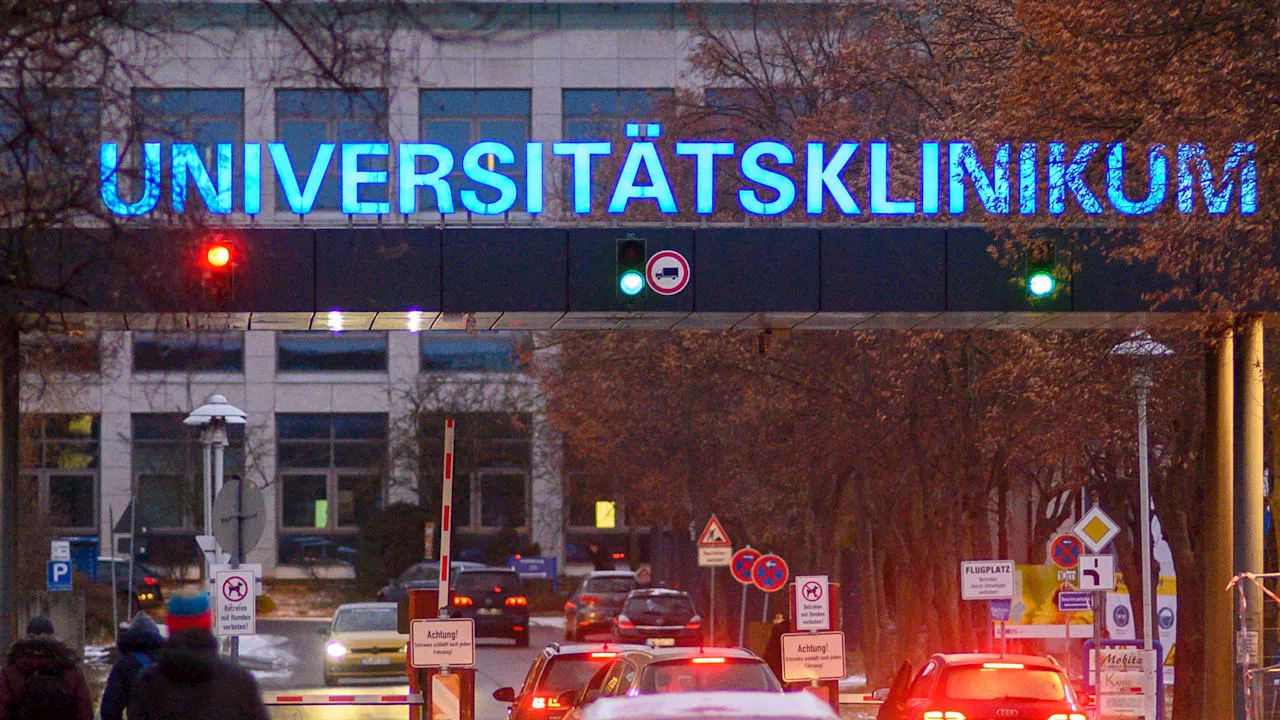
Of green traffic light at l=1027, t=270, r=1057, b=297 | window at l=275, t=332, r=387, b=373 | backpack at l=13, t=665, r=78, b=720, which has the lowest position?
backpack at l=13, t=665, r=78, b=720

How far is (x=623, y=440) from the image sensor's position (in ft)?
140

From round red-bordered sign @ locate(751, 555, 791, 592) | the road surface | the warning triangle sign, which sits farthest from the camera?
the warning triangle sign

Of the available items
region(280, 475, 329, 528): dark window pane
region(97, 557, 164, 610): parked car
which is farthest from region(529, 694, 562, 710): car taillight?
region(280, 475, 329, 528): dark window pane

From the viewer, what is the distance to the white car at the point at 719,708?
7.48m

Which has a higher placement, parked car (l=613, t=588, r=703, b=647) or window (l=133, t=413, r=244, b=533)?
window (l=133, t=413, r=244, b=533)

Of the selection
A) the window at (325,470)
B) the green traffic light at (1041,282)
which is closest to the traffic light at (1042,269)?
the green traffic light at (1041,282)

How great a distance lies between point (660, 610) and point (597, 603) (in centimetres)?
430

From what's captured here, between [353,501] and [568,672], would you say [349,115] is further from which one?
[353,501]

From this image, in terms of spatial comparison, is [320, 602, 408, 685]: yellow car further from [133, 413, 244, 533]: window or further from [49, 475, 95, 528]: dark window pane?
[49, 475, 95, 528]: dark window pane

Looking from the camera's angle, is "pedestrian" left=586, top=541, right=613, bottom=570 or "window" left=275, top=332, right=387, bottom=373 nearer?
"pedestrian" left=586, top=541, right=613, bottom=570

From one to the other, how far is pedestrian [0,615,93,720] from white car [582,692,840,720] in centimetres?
369

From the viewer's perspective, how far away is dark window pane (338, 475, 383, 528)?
72.1 m

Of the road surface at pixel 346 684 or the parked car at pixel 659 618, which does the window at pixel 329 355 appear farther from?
the parked car at pixel 659 618

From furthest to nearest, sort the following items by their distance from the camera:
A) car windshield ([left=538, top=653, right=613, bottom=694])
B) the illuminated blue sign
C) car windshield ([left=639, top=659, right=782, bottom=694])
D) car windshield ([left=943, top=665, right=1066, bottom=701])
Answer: car windshield ([left=538, top=653, right=613, bottom=694])
the illuminated blue sign
car windshield ([left=943, top=665, right=1066, bottom=701])
car windshield ([left=639, top=659, right=782, bottom=694])
